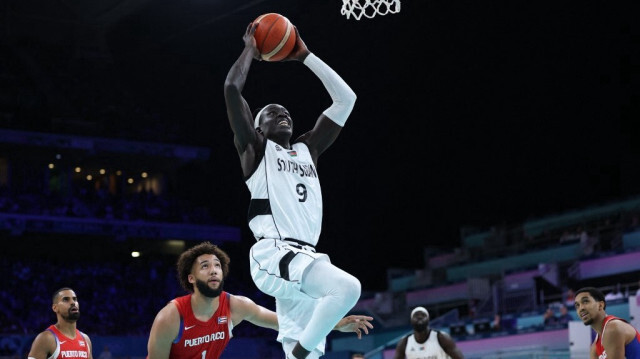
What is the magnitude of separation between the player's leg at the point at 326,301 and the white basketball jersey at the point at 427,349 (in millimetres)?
6675

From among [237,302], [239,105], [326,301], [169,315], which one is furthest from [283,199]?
[169,315]

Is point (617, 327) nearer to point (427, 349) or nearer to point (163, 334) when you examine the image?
point (427, 349)

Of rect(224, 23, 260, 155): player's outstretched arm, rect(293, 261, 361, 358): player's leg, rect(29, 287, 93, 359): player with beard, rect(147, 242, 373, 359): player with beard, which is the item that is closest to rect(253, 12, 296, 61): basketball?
rect(224, 23, 260, 155): player's outstretched arm

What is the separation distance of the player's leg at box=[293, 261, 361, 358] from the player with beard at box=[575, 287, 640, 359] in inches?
140

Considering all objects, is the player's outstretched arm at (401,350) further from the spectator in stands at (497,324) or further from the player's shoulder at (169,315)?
the spectator in stands at (497,324)

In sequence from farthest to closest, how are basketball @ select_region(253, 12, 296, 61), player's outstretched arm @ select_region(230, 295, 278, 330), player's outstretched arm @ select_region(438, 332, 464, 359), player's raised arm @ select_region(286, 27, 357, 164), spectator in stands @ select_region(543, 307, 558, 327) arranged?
spectator in stands @ select_region(543, 307, 558, 327)
player's outstretched arm @ select_region(438, 332, 464, 359)
player's raised arm @ select_region(286, 27, 357, 164)
player's outstretched arm @ select_region(230, 295, 278, 330)
basketball @ select_region(253, 12, 296, 61)

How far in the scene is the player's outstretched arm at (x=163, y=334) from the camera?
19.9ft

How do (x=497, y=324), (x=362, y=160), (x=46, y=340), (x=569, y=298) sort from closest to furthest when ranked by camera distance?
1. (x=46, y=340)
2. (x=569, y=298)
3. (x=497, y=324)
4. (x=362, y=160)

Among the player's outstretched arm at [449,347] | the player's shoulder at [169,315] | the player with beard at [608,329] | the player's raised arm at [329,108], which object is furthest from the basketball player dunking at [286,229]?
the player's outstretched arm at [449,347]

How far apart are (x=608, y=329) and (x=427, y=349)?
425 cm

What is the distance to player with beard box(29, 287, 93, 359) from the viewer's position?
30.7ft

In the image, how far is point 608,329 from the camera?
835cm

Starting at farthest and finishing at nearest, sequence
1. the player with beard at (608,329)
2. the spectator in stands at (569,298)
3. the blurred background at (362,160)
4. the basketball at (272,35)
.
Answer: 1. the blurred background at (362,160)
2. the spectator in stands at (569,298)
3. the player with beard at (608,329)
4. the basketball at (272,35)

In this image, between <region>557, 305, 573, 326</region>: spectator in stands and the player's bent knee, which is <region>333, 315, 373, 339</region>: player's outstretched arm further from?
<region>557, 305, 573, 326</region>: spectator in stands
